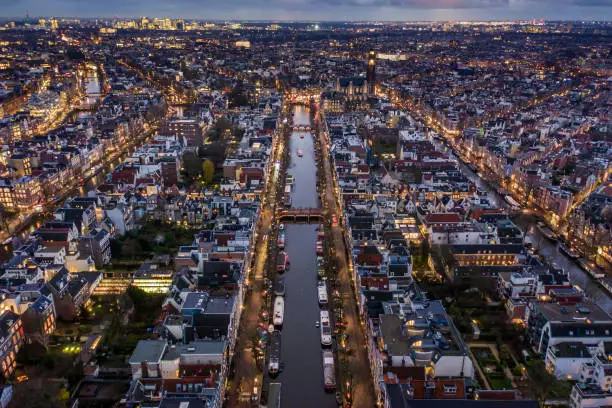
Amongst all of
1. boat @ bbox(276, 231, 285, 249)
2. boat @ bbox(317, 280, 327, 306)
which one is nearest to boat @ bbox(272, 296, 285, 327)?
boat @ bbox(317, 280, 327, 306)

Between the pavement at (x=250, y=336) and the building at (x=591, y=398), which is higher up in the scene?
the building at (x=591, y=398)

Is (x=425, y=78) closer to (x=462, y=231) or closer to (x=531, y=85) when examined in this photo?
(x=531, y=85)

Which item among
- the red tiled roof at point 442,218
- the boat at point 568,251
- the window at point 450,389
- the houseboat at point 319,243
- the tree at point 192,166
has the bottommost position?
the boat at point 568,251

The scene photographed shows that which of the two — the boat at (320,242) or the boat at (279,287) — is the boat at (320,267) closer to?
the boat at (320,242)

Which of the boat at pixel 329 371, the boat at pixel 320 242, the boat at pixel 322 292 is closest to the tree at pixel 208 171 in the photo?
the boat at pixel 320 242

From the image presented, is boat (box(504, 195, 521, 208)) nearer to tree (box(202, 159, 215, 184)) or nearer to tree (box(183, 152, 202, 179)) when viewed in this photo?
tree (box(202, 159, 215, 184))

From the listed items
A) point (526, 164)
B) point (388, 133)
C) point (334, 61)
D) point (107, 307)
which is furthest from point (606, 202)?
point (334, 61)
